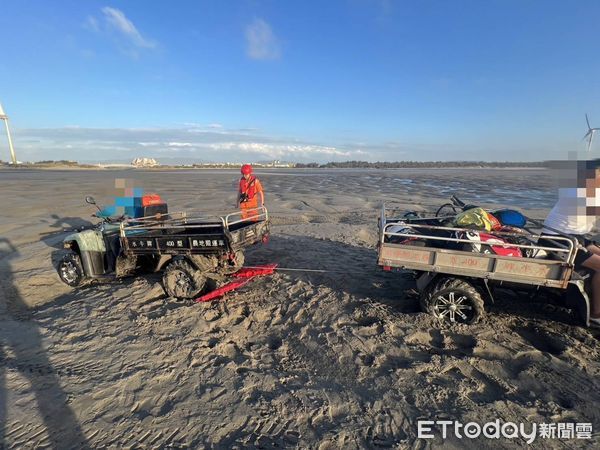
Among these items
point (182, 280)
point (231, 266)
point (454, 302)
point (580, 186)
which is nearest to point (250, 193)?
point (231, 266)

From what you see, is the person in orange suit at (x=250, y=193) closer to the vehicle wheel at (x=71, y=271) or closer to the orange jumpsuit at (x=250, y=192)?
the orange jumpsuit at (x=250, y=192)

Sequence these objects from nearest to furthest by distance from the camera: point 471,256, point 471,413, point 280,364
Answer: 1. point 471,413
2. point 280,364
3. point 471,256

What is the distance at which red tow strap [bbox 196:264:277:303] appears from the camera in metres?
5.23

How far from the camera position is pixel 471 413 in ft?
9.66

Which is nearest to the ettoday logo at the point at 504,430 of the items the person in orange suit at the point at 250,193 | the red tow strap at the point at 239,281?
the red tow strap at the point at 239,281

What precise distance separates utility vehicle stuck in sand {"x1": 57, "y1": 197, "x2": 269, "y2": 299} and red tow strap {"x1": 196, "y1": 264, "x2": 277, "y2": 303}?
0.20 m

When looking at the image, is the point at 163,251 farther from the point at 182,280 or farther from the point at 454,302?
the point at 454,302

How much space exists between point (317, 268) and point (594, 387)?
14.5 feet

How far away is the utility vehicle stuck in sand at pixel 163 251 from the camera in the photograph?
531cm

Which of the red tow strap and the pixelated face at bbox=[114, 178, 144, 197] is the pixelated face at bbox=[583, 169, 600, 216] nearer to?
the red tow strap

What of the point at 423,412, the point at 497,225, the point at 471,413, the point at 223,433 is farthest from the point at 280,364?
the point at 497,225

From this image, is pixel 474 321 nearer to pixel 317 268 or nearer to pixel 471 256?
pixel 471 256

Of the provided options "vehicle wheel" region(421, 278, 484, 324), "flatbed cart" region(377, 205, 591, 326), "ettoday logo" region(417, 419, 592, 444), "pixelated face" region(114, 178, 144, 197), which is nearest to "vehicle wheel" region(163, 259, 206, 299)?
"pixelated face" region(114, 178, 144, 197)

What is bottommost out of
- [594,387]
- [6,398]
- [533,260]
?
[594,387]
